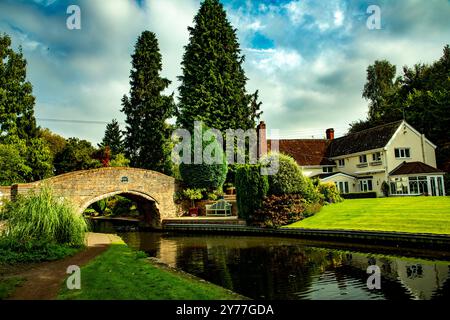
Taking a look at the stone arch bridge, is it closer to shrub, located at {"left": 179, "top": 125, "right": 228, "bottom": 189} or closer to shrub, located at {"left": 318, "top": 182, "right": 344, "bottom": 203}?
shrub, located at {"left": 179, "top": 125, "right": 228, "bottom": 189}

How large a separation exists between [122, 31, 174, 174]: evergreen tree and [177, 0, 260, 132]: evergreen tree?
4.46m

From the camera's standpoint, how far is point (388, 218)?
64.2ft

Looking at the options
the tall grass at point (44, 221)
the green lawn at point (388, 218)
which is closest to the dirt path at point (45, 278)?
the tall grass at point (44, 221)

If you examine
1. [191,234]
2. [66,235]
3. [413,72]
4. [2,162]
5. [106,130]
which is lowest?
[191,234]

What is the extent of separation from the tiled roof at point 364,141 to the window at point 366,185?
403cm

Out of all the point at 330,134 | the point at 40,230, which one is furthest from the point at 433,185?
the point at 40,230

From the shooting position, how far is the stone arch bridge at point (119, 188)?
27422mm

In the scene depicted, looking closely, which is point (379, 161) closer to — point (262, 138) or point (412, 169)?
point (412, 169)

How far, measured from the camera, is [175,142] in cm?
3819

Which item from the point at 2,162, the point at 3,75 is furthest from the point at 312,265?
the point at 3,75

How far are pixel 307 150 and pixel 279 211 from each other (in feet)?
76.9

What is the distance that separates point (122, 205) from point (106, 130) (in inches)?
882

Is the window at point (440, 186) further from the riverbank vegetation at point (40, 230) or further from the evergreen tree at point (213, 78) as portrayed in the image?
the riverbank vegetation at point (40, 230)
